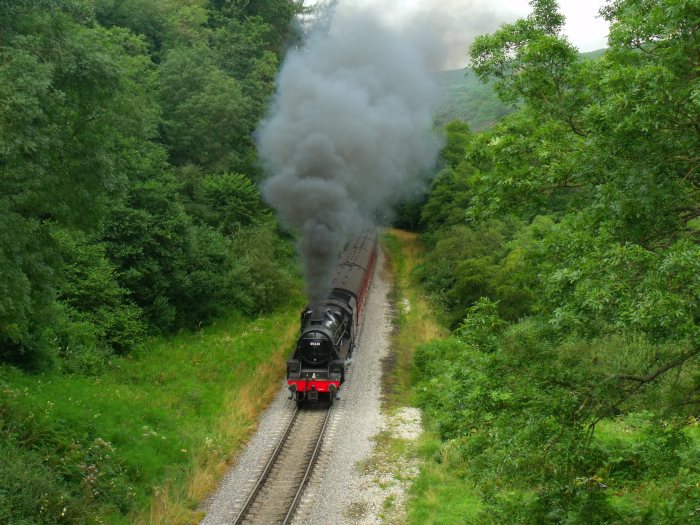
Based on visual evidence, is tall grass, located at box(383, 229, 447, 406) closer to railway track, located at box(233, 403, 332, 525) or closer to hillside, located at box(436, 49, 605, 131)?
railway track, located at box(233, 403, 332, 525)

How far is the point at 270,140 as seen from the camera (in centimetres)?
2225

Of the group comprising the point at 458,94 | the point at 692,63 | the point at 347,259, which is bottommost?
the point at 347,259

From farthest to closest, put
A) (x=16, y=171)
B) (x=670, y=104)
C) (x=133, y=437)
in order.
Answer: (x=133, y=437) → (x=16, y=171) → (x=670, y=104)

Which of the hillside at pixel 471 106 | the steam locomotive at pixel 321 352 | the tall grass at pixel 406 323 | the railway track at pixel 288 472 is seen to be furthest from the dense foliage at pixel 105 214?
the hillside at pixel 471 106

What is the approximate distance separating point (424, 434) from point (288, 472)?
3644 mm

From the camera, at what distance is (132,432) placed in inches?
538

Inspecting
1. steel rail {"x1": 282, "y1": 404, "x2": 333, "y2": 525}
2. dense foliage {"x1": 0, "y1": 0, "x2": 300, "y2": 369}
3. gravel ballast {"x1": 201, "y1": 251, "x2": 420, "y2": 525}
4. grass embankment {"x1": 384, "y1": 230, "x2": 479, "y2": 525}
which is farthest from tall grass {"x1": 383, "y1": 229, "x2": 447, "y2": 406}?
dense foliage {"x1": 0, "y1": 0, "x2": 300, "y2": 369}

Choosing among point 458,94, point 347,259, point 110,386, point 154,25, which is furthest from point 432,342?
point 458,94

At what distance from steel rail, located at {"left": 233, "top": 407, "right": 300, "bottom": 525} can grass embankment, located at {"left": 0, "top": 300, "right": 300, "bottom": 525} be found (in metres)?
0.86

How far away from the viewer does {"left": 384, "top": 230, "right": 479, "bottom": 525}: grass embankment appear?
37.2ft

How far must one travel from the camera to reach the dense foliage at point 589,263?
Result: 19.4 feet

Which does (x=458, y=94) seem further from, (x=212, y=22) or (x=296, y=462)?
(x=296, y=462)

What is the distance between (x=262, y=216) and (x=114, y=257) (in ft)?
34.9

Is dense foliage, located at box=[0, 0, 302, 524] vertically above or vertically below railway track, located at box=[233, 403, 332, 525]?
above
